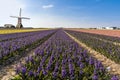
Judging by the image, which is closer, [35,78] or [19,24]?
[35,78]

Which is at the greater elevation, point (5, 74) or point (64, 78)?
point (64, 78)

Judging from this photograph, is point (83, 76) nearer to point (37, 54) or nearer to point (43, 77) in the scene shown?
point (43, 77)

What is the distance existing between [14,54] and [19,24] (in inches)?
3165

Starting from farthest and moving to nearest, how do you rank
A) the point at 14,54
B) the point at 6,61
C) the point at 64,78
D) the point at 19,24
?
the point at 19,24, the point at 14,54, the point at 6,61, the point at 64,78

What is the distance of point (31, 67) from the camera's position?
26.1 ft

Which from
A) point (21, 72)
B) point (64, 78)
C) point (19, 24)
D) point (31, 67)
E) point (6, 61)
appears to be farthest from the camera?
point (19, 24)

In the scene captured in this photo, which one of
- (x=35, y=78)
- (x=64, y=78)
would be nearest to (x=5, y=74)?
(x=35, y=78)

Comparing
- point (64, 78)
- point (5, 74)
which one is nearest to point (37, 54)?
point (5, 74)

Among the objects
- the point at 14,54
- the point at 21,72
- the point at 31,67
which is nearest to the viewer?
the point at 21,72

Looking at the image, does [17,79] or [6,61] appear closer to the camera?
[17,79]

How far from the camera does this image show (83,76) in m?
6.70

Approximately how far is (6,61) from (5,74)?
282cm

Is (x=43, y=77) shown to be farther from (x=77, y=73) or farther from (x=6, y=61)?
(x=6, y=61)

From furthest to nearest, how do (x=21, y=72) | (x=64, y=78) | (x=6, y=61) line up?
(x=6, y=61), (x=21, y=72), (x=64, y=78)
